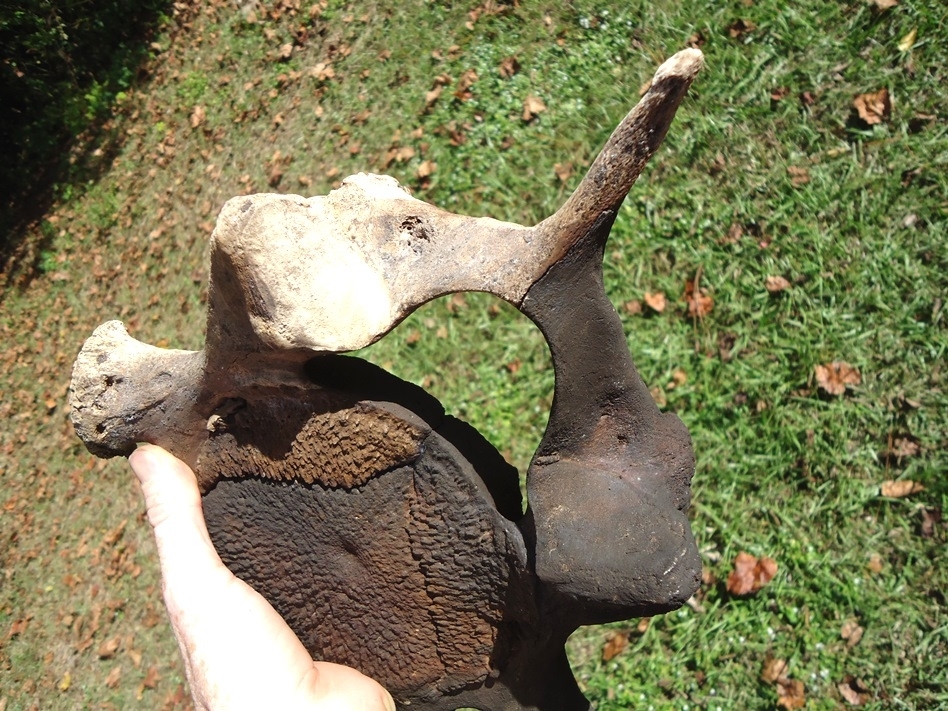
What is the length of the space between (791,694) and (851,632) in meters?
0.39

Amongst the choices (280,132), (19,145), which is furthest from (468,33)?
(19,145)

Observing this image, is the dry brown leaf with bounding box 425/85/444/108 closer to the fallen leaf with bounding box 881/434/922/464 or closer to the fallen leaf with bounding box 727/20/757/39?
the fallen leaf with bounding box 727/20/757/39

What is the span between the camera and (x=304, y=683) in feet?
6.66

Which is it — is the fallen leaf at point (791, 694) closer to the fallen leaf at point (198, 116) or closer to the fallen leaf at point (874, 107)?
the fallen leaf at point (874, 107)

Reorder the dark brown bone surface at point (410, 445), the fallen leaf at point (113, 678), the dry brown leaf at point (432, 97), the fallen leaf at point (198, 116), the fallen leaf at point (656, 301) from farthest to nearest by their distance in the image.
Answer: the fallen leaf at point (198, 116), the dry brown leaf at point (432, 97), the fallen leaf at point (113, 678), the fallen leaf at point (656, 301), the dark brown bone surface at point (410, 445)

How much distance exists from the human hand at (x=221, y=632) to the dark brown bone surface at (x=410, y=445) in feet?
0.21

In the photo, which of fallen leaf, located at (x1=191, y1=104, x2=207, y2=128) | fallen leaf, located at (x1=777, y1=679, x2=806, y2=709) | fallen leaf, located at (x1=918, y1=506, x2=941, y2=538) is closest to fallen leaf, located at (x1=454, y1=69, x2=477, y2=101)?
fallen leaf, located at (x1=191, y1=104, x2=207, y2=128)

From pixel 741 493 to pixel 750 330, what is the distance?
85cm

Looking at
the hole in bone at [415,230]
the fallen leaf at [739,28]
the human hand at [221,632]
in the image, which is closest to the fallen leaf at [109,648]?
the human hand at [221,632]

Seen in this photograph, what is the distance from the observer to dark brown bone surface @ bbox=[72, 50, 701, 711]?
1666mm

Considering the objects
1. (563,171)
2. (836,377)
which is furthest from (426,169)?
(836,377)

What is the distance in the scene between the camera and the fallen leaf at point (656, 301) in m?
3.96

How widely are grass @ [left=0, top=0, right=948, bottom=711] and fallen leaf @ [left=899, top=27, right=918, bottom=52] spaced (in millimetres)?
20

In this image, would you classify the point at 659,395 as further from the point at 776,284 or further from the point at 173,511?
the point at 173,511
